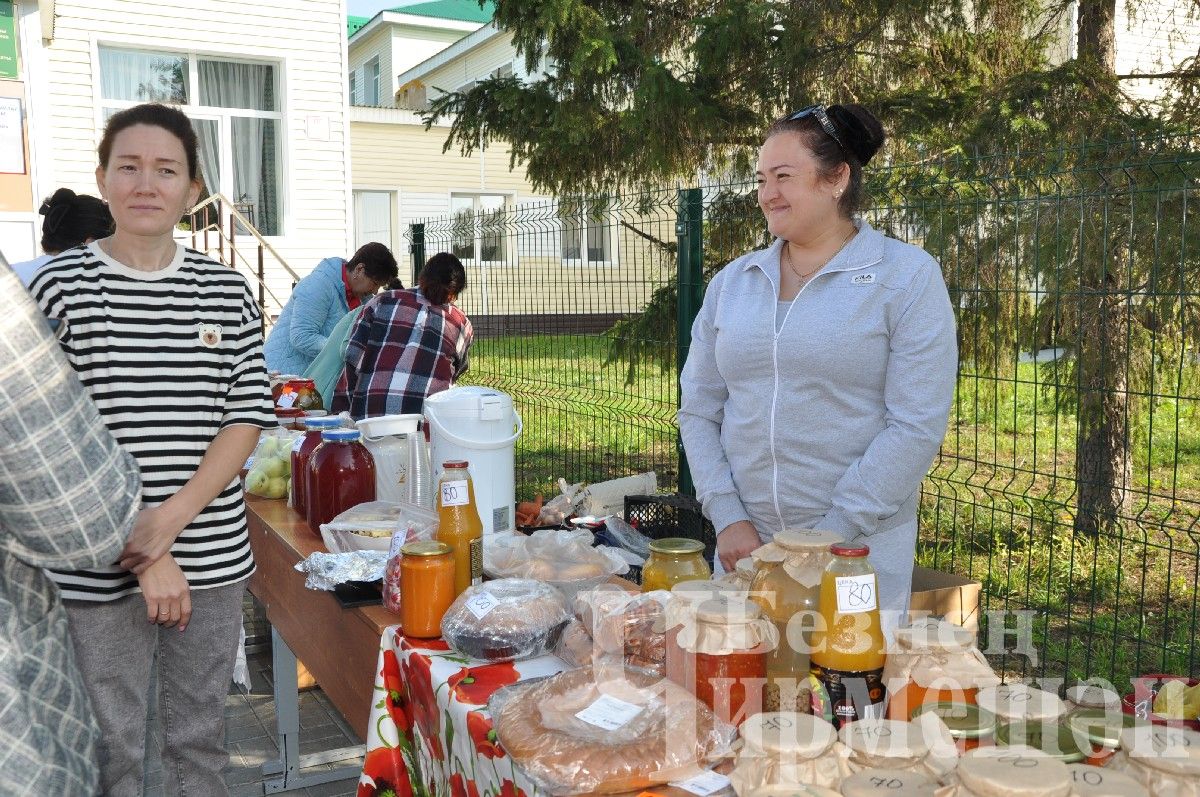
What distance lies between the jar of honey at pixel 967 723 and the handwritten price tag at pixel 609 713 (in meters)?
0.37

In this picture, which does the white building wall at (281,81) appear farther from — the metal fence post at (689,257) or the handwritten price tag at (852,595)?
the handwritten price tag at (852,595)

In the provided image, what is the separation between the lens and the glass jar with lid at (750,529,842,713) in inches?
56.4

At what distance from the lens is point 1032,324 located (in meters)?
4.56

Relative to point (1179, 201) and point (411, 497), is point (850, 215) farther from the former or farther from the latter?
point (1179, 201)

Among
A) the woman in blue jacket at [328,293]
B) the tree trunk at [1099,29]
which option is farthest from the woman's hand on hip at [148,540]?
the tree trunk at [1099,29]

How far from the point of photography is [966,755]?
3.54 feet

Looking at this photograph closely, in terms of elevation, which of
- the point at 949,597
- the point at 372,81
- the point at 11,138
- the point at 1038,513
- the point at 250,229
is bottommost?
the point at 1038,513

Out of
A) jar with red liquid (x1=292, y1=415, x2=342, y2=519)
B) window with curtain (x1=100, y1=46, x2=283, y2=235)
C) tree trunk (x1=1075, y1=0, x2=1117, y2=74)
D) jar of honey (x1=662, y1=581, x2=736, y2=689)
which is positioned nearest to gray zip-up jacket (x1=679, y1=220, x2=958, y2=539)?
jar of honey (x1=662, y1=581, x2=736, y2=689)

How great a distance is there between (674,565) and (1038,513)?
193 inches

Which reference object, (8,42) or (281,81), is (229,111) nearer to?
(281,81)

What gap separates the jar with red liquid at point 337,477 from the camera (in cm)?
289

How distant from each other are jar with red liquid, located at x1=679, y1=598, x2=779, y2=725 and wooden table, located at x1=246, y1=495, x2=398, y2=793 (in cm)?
91

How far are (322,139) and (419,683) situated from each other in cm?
1107

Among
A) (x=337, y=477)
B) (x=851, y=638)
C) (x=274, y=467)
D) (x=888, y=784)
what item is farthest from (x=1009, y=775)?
(x=274, y=467)
